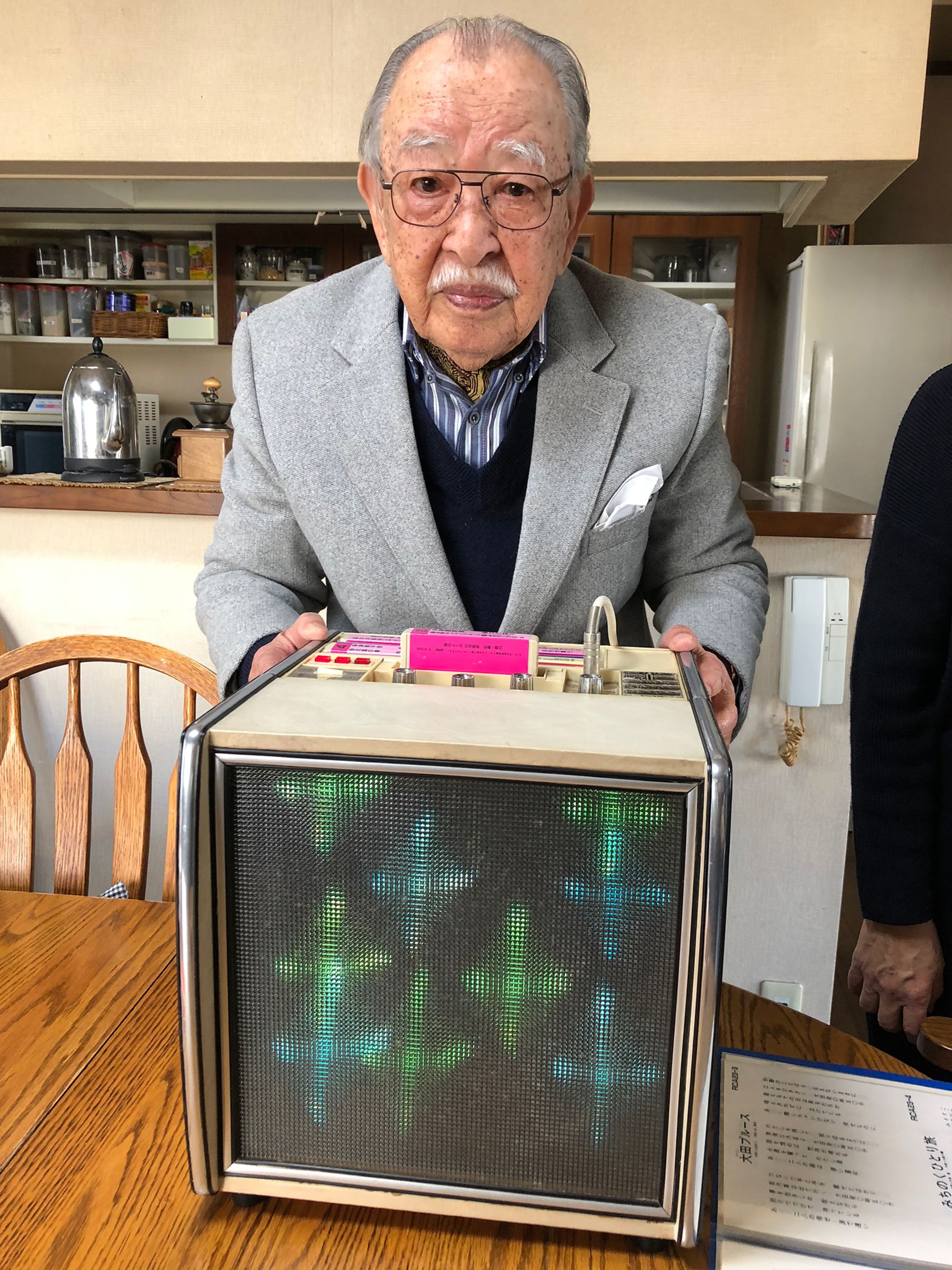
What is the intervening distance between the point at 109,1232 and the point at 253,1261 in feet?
0.30

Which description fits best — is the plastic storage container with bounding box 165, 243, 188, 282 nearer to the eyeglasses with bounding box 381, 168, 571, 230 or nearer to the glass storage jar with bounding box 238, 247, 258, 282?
the glass storage jar with bounding box 238, 247, 258, 282

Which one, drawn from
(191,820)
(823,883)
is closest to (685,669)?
(191,820)

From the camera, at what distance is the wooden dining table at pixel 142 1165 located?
580 millimetres

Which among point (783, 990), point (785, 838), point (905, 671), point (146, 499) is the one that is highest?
→ point (146, 499)

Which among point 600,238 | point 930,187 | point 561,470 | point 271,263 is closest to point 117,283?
point 271,263

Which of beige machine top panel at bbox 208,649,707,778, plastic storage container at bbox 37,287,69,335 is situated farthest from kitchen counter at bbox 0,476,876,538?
plastic storage container at bbox 37,287,69,335

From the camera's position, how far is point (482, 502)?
3.51 feet

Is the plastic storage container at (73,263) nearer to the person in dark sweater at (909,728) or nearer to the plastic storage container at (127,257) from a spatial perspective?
the plastic storage container at (127,257)

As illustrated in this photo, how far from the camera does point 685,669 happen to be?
71 cm

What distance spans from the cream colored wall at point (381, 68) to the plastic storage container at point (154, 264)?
2832 millimetres

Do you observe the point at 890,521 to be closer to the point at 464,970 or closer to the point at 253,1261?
the point at 464,970

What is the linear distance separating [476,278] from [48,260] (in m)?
4.80

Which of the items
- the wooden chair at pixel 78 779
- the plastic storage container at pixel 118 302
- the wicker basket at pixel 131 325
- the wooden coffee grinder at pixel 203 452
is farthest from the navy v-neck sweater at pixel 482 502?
the plastic storage container at pixel 118 302

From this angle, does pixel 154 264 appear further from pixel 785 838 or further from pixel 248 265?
pixel 785 838
